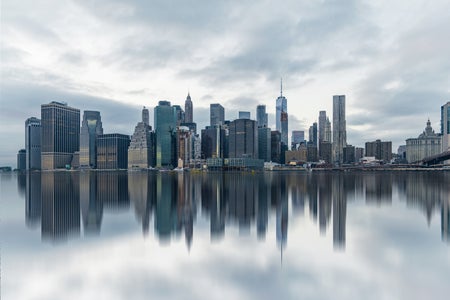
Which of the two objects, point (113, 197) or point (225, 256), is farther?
point (113, 197)

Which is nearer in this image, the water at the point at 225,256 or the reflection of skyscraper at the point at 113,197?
the water at the point at 225,256

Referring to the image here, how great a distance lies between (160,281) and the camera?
13.3m

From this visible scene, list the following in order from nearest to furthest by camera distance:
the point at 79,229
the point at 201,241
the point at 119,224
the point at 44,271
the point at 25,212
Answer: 1. the point at 44,271
2. the point at 201,241
3. the point at 79,229
4. the point at 119,224
5. the point at 25,212

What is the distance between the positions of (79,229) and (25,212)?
11.7 metres

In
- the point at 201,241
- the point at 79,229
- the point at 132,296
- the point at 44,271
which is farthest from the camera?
the point at 79,229

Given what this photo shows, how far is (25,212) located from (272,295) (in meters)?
27.9

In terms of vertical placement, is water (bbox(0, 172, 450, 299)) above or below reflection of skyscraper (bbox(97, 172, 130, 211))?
above

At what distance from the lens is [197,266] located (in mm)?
15102

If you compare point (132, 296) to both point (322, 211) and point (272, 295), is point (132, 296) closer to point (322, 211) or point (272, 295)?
point (272, 295)

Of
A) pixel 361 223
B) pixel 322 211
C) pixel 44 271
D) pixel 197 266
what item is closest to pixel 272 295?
pixel 197 266

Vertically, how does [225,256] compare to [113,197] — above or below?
above

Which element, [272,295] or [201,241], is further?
[201,241]

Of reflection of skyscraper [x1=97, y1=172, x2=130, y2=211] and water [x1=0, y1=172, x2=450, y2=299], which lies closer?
water [x1=0, y1=172, x2=450, y2=299]

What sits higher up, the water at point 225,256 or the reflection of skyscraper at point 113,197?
the water at point 225,256
